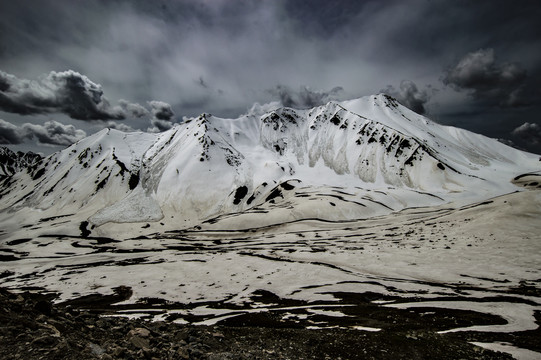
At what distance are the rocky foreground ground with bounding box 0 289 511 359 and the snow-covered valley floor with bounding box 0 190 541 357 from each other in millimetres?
4738

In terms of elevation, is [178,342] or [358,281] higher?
[178,342]

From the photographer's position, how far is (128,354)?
11.8m

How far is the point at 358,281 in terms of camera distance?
51938 mm

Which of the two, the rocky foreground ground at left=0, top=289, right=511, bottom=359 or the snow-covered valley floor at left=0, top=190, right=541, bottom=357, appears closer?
the rocky foreground ground at left=0, top=289, right=511, bottom=359

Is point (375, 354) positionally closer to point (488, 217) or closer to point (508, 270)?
point (508, 270)

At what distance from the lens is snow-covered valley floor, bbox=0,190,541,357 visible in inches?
1233

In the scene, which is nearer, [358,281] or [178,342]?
[178,342]

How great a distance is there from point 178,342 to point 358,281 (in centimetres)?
4297

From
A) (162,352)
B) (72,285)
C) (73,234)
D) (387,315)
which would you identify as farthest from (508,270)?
(73,234)

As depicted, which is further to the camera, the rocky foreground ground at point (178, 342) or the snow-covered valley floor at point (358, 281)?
the snow-covered valley floor at point (358, 281)

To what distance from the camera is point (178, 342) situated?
51.8ft

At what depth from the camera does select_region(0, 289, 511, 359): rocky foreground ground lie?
36.1 feet

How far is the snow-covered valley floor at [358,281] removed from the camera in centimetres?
3131

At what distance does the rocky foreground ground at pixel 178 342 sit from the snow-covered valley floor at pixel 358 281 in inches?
187
